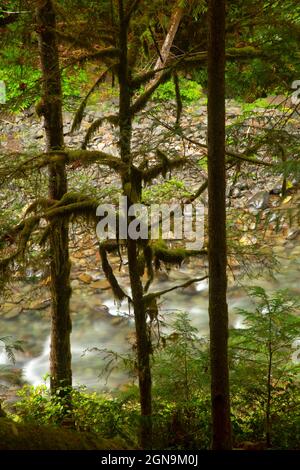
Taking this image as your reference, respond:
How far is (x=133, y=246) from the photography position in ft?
16.3

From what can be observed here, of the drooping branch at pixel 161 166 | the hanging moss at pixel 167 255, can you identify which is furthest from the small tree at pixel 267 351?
the drooping branch at pixel 161 166

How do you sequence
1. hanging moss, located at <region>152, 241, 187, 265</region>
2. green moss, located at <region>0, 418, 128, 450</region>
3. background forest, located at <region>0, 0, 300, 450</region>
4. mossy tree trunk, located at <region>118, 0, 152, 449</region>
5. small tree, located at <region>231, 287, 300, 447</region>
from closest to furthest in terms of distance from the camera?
1. green moss, located at <region>0, 418, 128, 450</region>
2. background forest, located at <region>0, 0, 300, 450</region>
3. mossy tree trunk, located at <region>118, 0, 152, 449</region>
4. small tree, located at <region>231, 287, 300, 447</region>
5. hanging moss, located at <region>152, 241, 187, 265</region>

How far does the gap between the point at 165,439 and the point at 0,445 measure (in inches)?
148

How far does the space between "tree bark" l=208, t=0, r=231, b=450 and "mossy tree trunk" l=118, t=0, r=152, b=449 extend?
4.18ft

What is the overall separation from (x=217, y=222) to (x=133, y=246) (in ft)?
5.04

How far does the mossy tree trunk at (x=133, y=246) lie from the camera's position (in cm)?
475

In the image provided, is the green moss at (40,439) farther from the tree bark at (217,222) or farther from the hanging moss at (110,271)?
the hanging moss at (110,271)

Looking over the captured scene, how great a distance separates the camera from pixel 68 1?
6535 mm

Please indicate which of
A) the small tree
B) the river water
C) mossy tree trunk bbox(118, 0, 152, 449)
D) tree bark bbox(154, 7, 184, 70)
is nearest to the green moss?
mossy tree trunk bbox(118, 0, 152, 449)

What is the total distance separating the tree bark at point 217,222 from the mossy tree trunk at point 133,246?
4.18 ft

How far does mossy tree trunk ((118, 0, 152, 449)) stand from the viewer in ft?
15.6

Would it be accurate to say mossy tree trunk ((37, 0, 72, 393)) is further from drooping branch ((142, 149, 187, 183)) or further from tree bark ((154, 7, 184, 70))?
drooping branch ((142, 149, 187, 183))

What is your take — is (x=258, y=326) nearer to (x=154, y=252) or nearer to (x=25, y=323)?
(x=154, y=252)

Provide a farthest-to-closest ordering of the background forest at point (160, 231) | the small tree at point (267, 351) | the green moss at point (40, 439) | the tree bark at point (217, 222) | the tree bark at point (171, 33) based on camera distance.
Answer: the tree bark at point (171, 33) < the small tree at point (267, 351) < the background forest at point (160, 231) < the tree bark at point (217, 222) < the green moss at point (40, 439)
